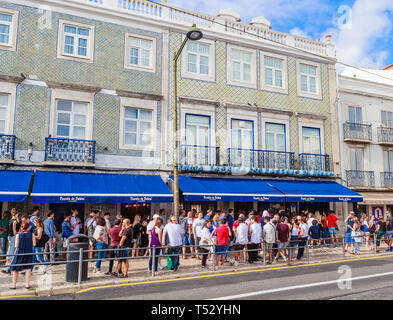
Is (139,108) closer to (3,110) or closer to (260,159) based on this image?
(3,110)

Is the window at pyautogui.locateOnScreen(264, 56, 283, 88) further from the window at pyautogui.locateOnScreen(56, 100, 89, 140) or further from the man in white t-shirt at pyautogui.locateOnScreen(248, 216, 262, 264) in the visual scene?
the man in white t-shirt at pyautogui.locateOnScreen(248, 216, 262, 264)

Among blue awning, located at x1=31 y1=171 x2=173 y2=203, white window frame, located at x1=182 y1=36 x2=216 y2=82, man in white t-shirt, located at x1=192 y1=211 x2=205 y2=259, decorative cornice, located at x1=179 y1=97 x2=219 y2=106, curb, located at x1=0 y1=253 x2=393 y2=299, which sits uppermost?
white window frame, located at x1=182 y1=36 x2=216 y2=82

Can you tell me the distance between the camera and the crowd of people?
1015 centimetres

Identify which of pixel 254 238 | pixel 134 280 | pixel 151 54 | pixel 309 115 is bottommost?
pixel 134 280

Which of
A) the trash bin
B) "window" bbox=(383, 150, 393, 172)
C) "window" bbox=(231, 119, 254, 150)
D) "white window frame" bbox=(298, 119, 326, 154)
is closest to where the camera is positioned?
the trash bin

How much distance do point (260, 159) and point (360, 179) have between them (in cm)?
638

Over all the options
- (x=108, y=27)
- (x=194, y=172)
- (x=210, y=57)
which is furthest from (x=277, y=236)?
(x=108, y=27)

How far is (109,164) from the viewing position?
50.7ft

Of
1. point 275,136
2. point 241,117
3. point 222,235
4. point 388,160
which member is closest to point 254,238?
point 222,235

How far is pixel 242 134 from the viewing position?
18438 millimetres

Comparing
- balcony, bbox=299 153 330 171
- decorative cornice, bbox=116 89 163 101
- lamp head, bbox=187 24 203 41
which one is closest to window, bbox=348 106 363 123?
balcony, bbox=299 153 330 171

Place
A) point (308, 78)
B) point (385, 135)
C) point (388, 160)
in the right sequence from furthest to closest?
point (388, 160) < point (385, 135) < point (308, 78)

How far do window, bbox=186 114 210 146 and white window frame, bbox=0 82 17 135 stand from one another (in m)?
7.17
